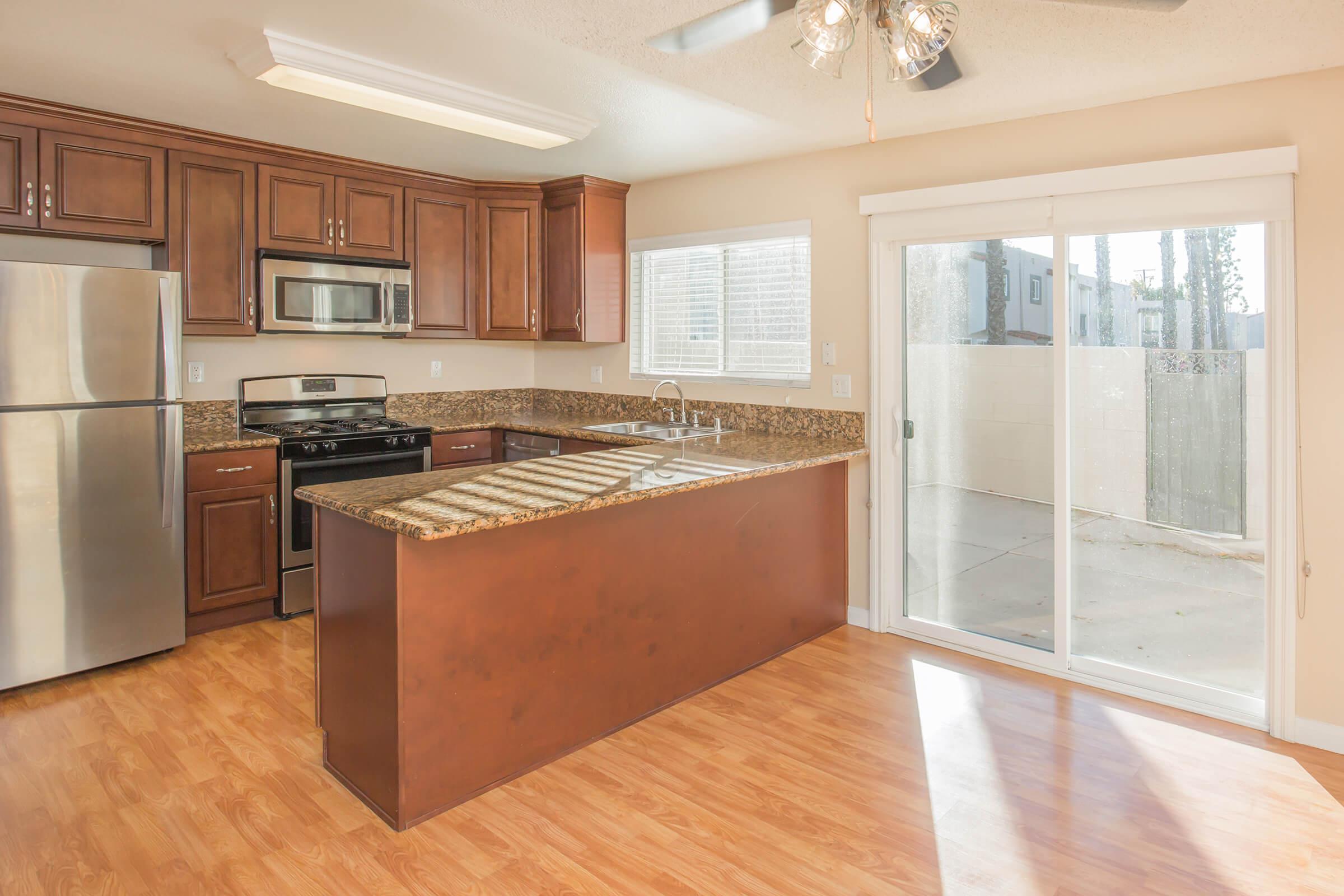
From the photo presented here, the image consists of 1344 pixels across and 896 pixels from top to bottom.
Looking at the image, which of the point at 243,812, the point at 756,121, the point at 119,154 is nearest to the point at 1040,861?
the point at 243,812

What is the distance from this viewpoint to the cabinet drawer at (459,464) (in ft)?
15.2

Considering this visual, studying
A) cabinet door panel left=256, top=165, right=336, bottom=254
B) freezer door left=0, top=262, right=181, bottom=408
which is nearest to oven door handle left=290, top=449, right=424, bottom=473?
freezer door left=0, top=262, right=181, bottom=408

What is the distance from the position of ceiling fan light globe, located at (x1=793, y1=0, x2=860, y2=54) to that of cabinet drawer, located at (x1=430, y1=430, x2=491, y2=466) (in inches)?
130

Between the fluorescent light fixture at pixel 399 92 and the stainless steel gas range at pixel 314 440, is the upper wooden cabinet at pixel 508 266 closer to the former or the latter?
the stainless steel gas range at pixel 314 440

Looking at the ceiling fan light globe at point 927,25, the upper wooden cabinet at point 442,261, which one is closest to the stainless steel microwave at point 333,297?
the upper wooden cabinet at point 442,261

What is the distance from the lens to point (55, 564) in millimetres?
3225

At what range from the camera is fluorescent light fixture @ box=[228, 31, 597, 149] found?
8.88 ft

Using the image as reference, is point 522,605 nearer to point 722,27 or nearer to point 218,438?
point 722,27

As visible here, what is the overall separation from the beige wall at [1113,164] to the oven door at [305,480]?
1.78 meters

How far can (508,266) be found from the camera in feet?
16.3

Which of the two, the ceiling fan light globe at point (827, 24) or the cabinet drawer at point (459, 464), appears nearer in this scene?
the ceiling fan light globe at point (827, 24)

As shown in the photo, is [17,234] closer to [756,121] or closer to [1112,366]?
[756,121]

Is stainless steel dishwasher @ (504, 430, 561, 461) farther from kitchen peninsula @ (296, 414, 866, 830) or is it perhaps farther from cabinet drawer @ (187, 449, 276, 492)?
cabinet drawer @ (187, 449, 276, 492)

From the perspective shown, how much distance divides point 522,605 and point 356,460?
2.04 m
